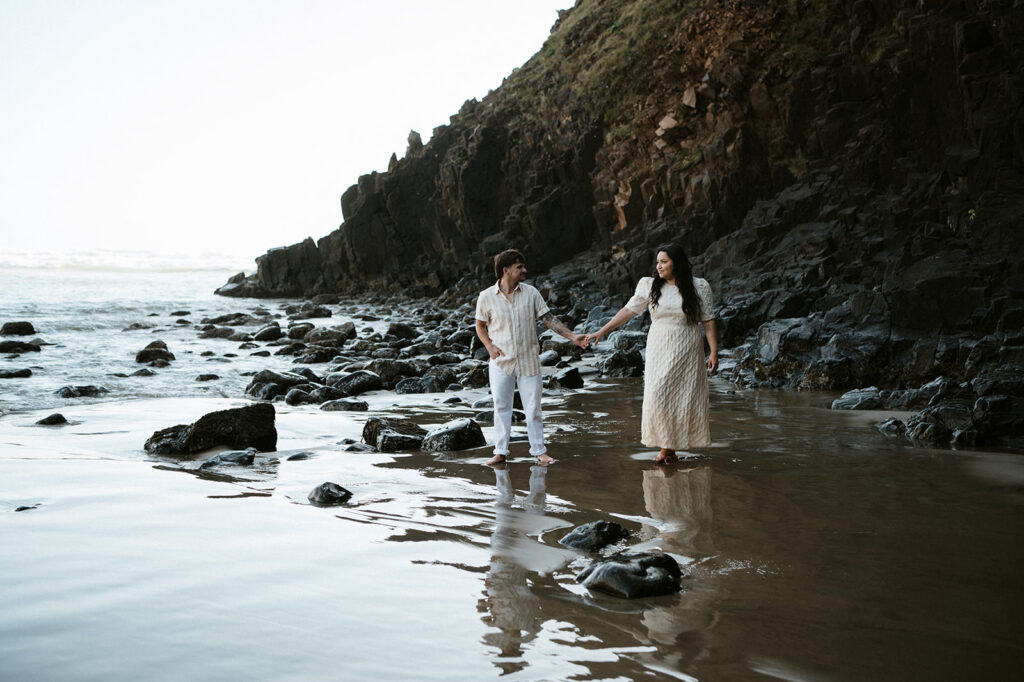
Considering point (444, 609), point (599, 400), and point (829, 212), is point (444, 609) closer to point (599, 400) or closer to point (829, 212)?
point (599, 400)

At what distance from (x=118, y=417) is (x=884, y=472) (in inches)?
310

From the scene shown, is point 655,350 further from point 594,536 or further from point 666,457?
point 594,536

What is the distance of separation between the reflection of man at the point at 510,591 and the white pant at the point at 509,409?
4.77 ft

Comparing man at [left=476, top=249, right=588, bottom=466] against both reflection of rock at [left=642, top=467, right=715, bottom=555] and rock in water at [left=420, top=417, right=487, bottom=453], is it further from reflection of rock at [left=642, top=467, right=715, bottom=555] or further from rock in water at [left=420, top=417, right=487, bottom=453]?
reflection of rock at [left=642, top=467, right=715, bottom=555]

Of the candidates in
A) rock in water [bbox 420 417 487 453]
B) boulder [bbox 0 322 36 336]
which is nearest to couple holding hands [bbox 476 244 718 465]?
rock in water [bbox 420 417 487 453]

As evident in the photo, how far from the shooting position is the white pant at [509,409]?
698cm

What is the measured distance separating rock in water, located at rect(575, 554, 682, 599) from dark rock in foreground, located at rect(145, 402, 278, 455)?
4.50 metres

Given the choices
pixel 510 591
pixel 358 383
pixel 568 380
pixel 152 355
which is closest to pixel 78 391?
pixel 358 383

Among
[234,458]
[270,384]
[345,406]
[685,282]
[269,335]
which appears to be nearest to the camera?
[234,458]

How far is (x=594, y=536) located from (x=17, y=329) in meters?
20.6

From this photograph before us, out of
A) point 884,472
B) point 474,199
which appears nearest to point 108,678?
point 884,472

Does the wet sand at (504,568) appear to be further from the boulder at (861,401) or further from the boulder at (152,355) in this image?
the boulder at (152,355)

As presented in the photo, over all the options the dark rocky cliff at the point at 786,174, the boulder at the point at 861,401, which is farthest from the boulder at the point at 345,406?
the dark rocky cliff at the point at 786,174

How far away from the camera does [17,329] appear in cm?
2052
